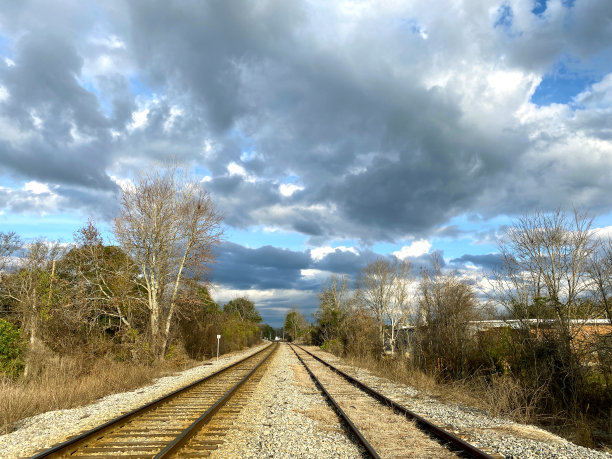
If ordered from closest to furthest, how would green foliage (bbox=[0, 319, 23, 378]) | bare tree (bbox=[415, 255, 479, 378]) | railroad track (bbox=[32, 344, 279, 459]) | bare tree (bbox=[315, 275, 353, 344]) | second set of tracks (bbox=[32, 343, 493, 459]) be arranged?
railroad track (bbox=[32, 344, 279, 459]), second set of tracks (bbox=[32, 343, 493, 459]), bare tree (bbox=[415, 255, 479, 378]), green foliage (bbox=[0, 319, 23, 378]), bare tree (bbox=[315, 275, 353, 344])

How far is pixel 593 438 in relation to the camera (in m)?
9.55

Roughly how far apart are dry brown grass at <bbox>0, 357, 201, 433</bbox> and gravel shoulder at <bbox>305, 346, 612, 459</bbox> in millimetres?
8995

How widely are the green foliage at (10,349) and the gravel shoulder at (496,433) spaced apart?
1788 cm

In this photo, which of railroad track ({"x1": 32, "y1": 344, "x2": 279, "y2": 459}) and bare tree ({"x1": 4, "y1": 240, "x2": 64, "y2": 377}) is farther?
bare tree ({"x1": 4, "y1": 240, "x2": 64, "y2": 377})

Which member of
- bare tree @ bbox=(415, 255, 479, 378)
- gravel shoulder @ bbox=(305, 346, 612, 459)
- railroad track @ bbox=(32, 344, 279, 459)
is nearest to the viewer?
railroad track @ bbox=(32, 344, 279, 459)

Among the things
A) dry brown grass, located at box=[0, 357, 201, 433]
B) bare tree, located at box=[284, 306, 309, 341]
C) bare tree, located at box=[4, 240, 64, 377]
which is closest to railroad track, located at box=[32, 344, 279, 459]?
dry brown grass, located at box=[0, 357, 201, 433]

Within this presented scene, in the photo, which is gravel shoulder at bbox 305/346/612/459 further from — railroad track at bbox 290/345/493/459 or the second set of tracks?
the second set of tracks

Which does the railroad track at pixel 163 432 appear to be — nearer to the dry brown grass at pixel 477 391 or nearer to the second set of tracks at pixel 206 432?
the second set of tracks at pixel 206 432

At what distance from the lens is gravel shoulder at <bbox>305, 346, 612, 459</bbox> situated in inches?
251

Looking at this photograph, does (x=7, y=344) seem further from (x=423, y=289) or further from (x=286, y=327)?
(x=286, y=327)

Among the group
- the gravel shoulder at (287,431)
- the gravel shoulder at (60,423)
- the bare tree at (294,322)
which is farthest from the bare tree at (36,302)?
the bare tree at (294,322)

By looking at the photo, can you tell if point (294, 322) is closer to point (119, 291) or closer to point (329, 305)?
point (329, 305)

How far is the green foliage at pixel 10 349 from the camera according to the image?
60.0ft

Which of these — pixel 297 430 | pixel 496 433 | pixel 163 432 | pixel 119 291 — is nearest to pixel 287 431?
pixel 297 430
